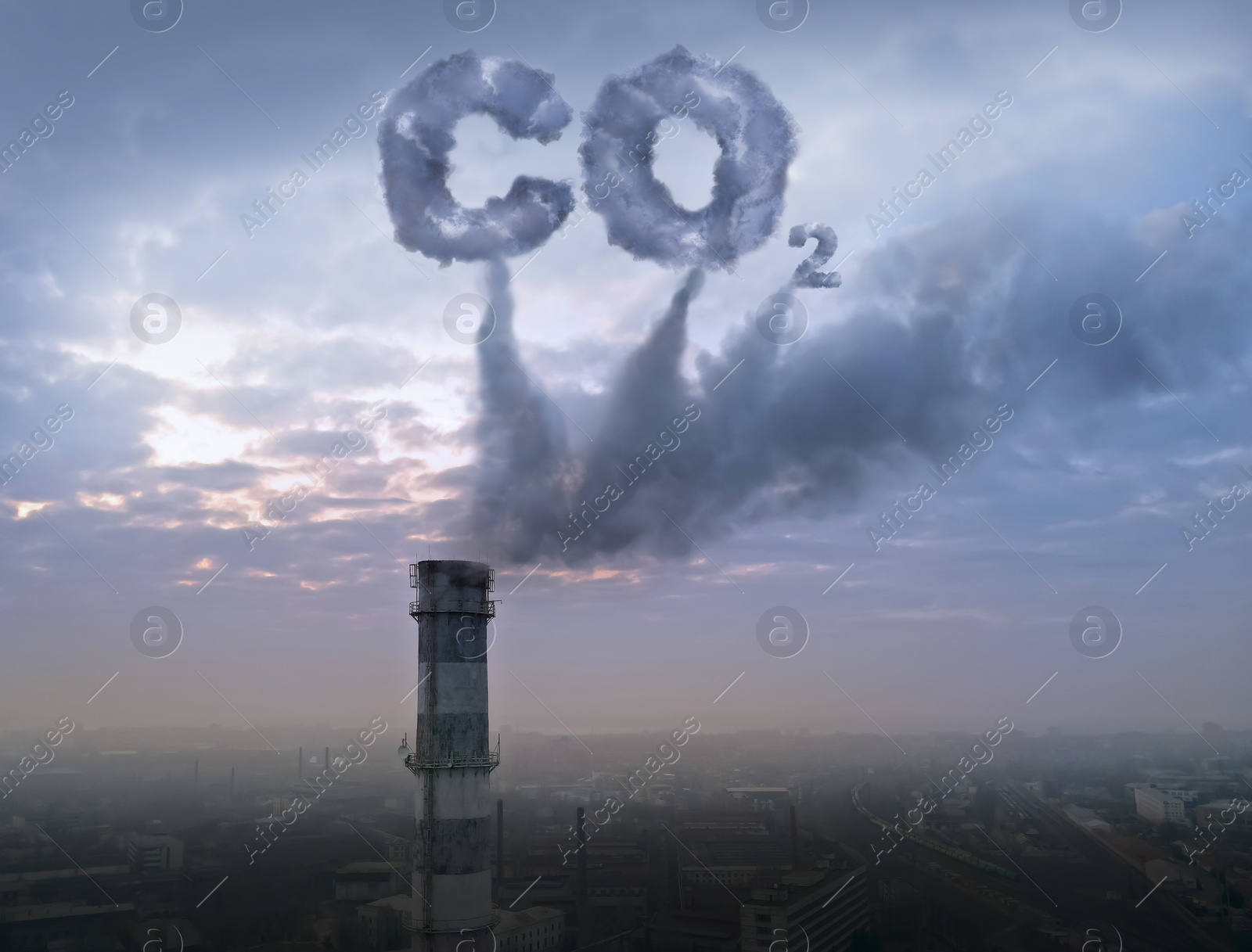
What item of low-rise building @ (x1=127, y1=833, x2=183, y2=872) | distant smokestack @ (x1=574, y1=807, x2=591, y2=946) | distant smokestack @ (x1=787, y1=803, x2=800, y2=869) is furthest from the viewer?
low-rise building @ (x1=127, y1=833, x2=183, y2=872)

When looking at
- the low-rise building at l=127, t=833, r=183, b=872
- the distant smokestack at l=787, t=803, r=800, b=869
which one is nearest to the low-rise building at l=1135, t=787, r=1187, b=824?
the distant smokestack at l=787, t=803, r=800, b=869

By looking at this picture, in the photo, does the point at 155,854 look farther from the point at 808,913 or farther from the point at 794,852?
the point at 808,913

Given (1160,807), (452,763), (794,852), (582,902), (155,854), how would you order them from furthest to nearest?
1. (1160,807)
2. (155,854)
3. (794,852)
4. (582,902)
5. (452,763)

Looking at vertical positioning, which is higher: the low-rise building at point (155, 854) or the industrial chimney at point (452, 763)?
the industrial chimney at point (452, 763)

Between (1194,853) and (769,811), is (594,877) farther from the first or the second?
(1194,853)

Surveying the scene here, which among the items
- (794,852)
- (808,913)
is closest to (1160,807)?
(794,852)

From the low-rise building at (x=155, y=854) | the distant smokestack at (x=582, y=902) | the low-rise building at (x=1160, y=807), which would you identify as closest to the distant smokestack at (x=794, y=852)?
the distant smokestack at (x=582, y=902)

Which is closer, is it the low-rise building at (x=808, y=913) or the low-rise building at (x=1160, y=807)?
the low-rise building at (x=808, y=913)

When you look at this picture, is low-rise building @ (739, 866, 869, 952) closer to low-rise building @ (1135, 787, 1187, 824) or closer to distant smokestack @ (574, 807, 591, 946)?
distant smokestack @ (574, 807, 591, 946)

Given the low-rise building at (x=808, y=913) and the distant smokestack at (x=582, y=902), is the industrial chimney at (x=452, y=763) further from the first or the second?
the distant smokestack at (x=582, y=902)
